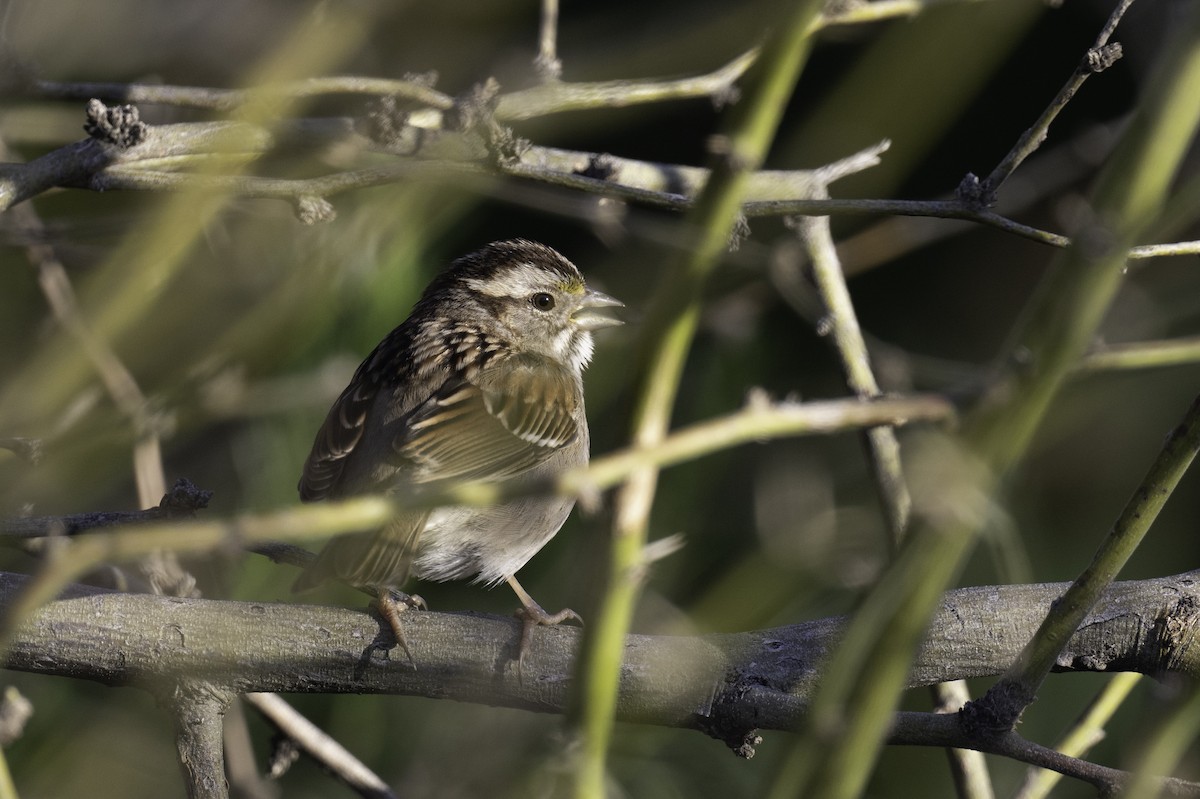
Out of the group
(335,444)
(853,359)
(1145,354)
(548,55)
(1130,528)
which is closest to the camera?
(1145,354)

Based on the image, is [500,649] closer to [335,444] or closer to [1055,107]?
[335,444]

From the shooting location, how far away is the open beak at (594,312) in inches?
149

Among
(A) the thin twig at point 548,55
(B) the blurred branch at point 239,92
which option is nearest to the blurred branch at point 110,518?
(B) the blurred branch at point 239,92

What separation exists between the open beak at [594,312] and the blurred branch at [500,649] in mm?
1693

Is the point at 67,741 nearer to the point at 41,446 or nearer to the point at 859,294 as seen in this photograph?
the point at 41,446

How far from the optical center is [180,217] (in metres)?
A: 2.12

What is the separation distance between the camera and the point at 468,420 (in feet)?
10.7

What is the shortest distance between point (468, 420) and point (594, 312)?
762 mm

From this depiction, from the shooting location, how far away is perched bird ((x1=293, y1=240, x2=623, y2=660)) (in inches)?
114

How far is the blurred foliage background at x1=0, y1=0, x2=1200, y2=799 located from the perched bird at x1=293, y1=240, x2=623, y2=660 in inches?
7.0

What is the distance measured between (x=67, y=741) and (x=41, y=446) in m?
1.41

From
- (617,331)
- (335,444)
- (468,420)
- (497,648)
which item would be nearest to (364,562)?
(497,648)

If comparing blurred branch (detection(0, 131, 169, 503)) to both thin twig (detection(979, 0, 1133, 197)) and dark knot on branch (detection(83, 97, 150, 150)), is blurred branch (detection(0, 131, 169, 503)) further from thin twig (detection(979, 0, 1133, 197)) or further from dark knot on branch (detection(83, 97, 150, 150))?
thin twig (detection(979, 0, 1133, 197))

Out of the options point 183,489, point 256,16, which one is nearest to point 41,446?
point 183,489
